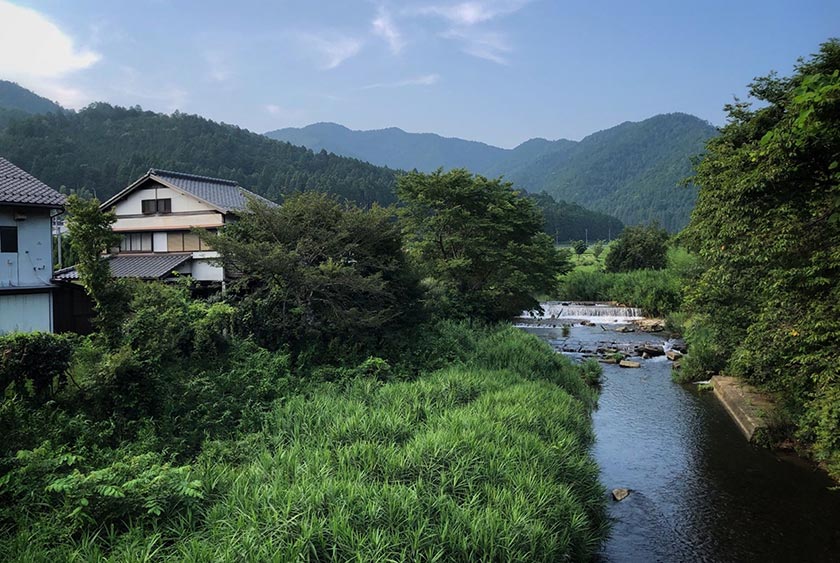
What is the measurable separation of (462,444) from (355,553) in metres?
2.76

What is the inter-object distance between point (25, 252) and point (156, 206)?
932 cm

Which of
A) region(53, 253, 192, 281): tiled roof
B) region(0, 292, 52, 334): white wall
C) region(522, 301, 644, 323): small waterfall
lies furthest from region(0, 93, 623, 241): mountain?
region(0, 292, 52, 334): white wall

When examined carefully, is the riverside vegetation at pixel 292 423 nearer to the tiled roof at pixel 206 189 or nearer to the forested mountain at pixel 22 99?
the tiled roof at pixel 206 189

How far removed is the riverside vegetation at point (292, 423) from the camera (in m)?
5.06

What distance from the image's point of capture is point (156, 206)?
78.1ft

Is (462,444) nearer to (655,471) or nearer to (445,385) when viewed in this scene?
(445,385)

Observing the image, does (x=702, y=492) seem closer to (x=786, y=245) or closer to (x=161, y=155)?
(x=786, y=245)

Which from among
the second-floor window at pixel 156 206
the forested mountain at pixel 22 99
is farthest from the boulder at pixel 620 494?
the forested mountain at pixel 22 99

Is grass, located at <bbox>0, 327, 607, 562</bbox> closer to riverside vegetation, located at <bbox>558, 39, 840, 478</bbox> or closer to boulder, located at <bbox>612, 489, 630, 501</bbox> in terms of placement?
boulder, located at <bbox>612, 489, 630, 501</bbox>

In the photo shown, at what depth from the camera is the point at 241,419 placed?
8.27m

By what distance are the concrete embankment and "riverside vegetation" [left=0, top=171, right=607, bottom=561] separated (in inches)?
149

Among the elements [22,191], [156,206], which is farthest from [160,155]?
[22,191]

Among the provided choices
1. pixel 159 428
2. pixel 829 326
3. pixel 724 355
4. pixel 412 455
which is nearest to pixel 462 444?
pixel 412 455

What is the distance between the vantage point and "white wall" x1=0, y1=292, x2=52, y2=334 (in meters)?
14.4
